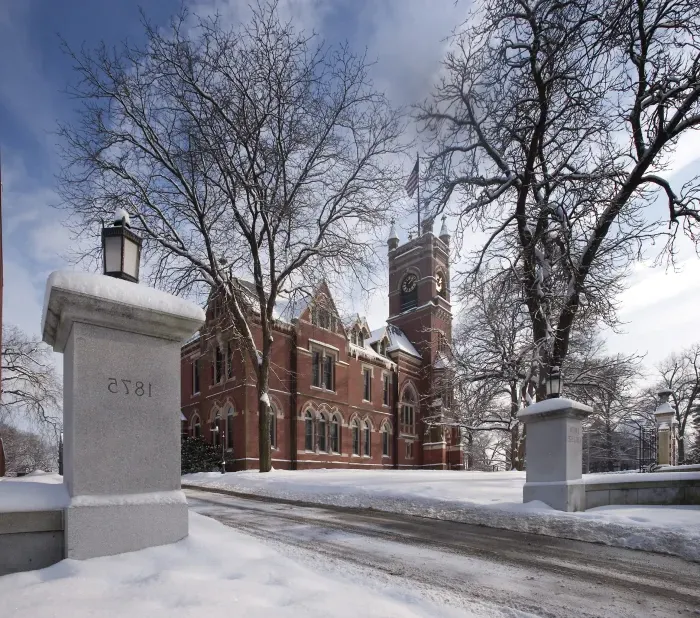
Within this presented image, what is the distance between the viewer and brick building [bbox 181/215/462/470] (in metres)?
26.0

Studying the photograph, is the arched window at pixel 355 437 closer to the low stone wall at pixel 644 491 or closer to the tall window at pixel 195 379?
the tall window at pixel 195 379

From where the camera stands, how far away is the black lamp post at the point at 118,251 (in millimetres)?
4195

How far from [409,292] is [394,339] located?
6.80m

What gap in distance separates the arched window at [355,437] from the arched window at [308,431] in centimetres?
446

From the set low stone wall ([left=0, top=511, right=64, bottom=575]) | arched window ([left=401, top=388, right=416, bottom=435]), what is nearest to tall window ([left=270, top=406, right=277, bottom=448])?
arched window ([left=401, top=388, right=416, bottom=435])

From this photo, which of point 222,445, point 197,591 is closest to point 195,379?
point 222,445

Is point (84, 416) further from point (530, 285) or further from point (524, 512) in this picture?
point (530, 285)

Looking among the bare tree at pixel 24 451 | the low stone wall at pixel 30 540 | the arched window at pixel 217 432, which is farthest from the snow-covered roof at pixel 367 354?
the bare tree at pixel 24 451

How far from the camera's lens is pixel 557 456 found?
8688 mm

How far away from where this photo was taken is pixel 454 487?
10875 mm

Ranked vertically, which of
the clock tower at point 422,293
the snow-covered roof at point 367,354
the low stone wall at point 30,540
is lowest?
the low stone wall at point 30,540

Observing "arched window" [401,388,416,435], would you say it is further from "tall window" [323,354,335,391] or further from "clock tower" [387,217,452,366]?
"tall window" [323,354,335,391]

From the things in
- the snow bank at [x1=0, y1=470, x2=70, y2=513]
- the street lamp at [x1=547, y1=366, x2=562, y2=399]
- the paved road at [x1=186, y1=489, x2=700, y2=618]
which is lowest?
the paved road at [x1=186, y1=489, x2=700, y2=618]

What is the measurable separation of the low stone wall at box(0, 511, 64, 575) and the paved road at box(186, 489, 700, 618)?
2193 millimetres
